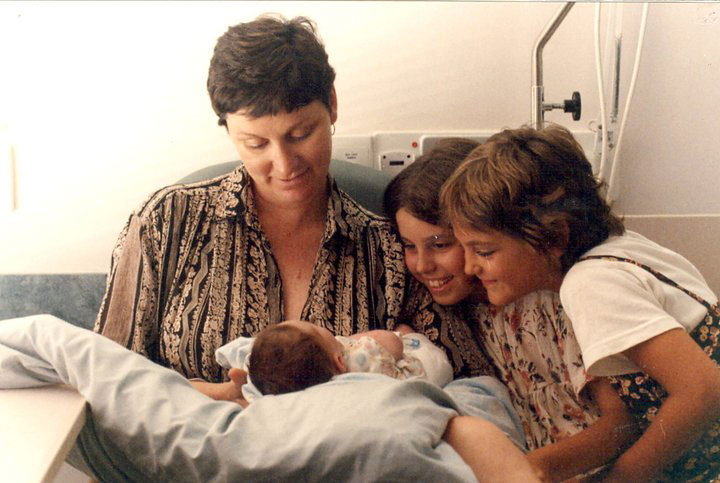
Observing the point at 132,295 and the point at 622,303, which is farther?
the point at 132,295

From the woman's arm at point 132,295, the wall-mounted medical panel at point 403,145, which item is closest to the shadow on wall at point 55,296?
the woman's arm at point 132,295

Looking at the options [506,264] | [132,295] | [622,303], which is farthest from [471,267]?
[132,295]

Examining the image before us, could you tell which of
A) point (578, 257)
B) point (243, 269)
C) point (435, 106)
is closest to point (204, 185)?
point (243, 269)

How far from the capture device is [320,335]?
592mm

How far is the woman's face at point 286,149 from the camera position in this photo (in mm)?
640

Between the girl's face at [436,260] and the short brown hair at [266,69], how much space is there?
0.16 meters

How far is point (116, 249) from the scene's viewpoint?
2.34ft

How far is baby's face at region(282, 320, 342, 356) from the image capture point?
0.58 meters

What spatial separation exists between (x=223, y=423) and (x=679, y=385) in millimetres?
394

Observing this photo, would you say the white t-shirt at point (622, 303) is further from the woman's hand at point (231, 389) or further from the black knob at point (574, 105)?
the woman's hand at point (231, 389)

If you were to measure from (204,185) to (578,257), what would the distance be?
1.29 ft

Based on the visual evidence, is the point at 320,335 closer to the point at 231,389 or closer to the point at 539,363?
the point at 231,389

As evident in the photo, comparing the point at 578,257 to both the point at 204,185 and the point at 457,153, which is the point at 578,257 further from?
the point at 204,185

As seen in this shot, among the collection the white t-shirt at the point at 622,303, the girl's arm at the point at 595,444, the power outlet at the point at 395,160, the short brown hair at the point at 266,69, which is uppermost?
the short brown hair at the point at 266,69
